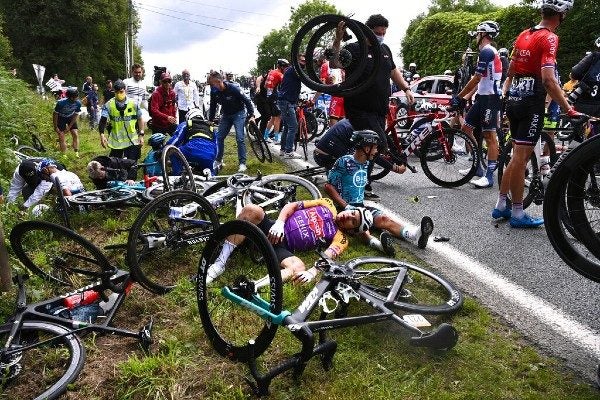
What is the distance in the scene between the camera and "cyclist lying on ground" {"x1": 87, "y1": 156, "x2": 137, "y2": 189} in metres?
6.73

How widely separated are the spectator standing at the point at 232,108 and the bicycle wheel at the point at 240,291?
5.37 meters

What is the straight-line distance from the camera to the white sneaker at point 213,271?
312 centimetres

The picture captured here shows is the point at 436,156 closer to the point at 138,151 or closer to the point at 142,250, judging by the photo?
the point at 142,250

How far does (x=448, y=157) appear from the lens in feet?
23.2

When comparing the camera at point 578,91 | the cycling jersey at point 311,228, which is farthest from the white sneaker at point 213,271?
the camera at point 578,91

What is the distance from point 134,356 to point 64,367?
16.6 inches

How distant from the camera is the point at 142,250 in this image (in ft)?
13.1

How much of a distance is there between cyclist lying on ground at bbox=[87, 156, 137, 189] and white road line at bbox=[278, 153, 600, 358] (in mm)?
4377

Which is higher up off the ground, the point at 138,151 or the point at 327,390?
the point at 327,390

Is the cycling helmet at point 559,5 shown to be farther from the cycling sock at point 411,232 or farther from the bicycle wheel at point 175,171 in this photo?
the bicycle wheel at point 175,171

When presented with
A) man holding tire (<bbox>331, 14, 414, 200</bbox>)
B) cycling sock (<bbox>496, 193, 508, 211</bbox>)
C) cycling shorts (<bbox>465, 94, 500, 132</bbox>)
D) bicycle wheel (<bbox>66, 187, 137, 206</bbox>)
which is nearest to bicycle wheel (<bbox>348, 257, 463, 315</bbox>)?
cycling sock (<bbox>496, 193, 508, 211</bbox>)

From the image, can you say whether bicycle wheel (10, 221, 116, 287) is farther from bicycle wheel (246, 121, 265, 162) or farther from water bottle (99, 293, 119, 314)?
bicycle wheel (246, 121, 265, 162)

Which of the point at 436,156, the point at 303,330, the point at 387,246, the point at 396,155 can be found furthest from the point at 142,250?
the point at 436,156

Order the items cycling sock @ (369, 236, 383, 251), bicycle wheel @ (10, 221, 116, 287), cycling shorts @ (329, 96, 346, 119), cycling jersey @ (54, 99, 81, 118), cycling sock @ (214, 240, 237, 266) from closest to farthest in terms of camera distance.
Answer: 1. cycling sock @ (214, 240, 237, 266)
2. bicycle wheel @ (10, 221, 116, 287)
3. cycling sock @ (369, 236, 383, 251)
4. cycling shorts @ (329, 96, 346, 119)
5. cycling jersey @ (54, 99, 81, 118)
